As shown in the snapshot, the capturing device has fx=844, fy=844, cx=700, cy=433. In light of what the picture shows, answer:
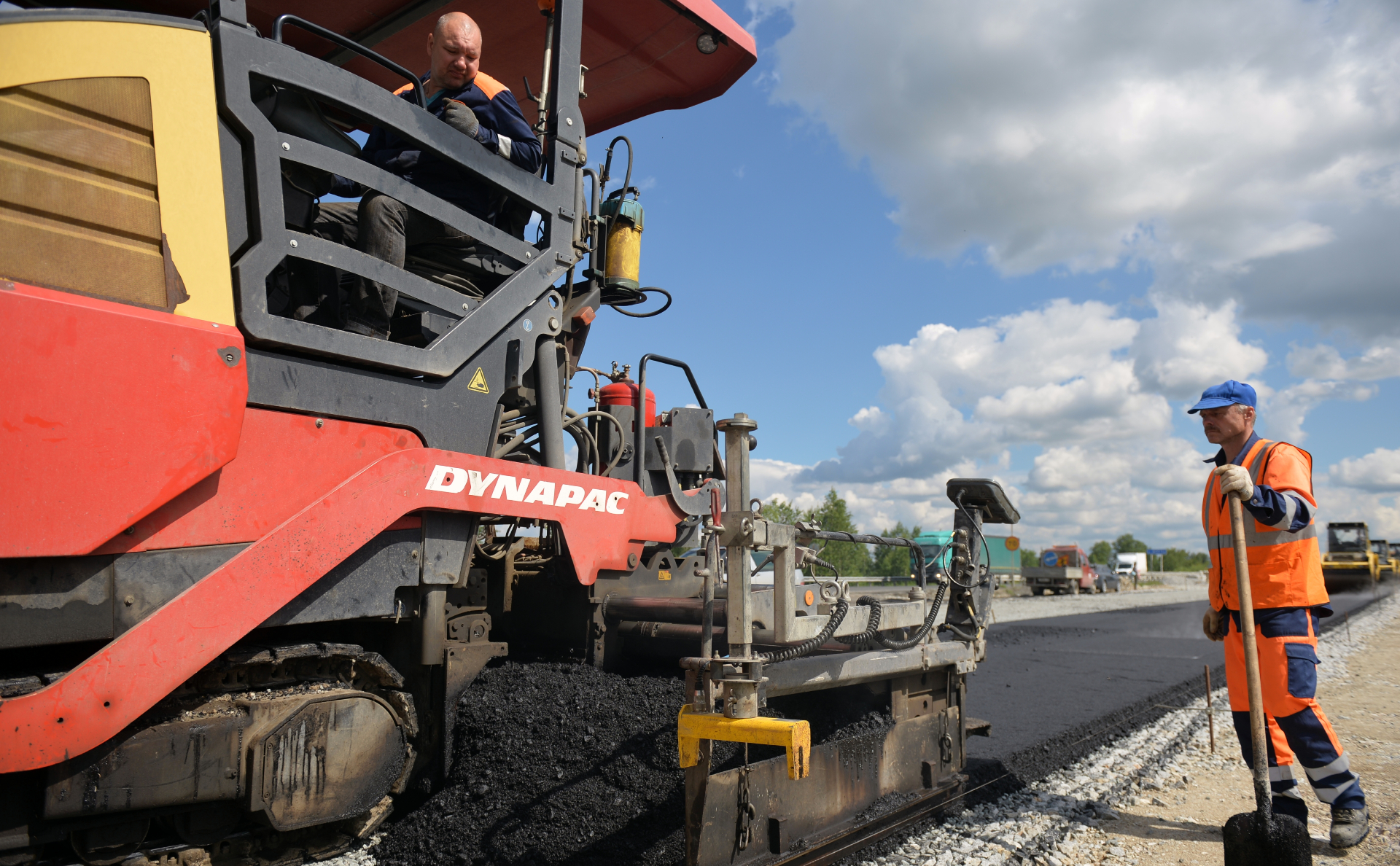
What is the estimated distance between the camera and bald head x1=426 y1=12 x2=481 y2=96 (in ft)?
11.1

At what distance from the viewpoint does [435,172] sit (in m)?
3.27

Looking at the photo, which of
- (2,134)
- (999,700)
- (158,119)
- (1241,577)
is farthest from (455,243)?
(999,700)

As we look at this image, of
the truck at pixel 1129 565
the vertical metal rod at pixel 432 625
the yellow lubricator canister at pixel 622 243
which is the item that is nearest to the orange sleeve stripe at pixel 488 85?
the yellow lubricator canister at pixel 622 243

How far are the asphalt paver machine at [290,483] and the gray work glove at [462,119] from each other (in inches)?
4.4

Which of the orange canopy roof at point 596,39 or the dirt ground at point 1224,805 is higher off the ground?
the orange canopy roof at point 596,39

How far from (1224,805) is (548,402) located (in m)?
4.39

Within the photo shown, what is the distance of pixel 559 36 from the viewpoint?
137 inches

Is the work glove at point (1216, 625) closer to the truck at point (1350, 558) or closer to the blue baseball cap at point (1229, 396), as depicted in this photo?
the blue baseball cap at point (1229, 396)

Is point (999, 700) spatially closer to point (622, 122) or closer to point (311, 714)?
point (622, 122)

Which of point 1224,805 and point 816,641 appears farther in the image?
point 1224,805

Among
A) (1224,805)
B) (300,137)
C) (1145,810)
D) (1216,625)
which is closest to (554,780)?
(300,137)

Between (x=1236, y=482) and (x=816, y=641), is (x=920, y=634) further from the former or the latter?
(x=1236, y=482)

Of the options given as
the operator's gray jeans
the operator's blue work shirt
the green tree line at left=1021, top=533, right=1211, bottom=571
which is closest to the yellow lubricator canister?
the operator's blue work shirt

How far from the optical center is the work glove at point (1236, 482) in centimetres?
364
